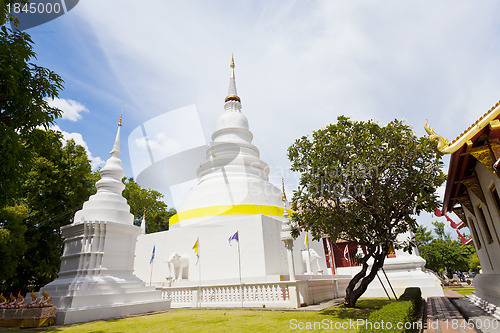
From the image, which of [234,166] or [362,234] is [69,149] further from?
[362,234]

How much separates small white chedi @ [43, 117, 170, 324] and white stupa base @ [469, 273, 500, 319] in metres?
11.6

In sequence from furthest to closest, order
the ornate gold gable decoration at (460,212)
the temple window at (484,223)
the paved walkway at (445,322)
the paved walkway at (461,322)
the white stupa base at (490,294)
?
the ornate gold gable decoration at (460,212), the temple window at (484,223), the white stupa base at (490,294), the paved walkway at (445,322), the paved walkway at (461,322)

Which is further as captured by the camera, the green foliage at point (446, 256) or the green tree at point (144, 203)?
the green foliage at point (446, 256)

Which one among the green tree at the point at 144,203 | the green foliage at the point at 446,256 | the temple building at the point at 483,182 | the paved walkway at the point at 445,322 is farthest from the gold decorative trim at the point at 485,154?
the green foliage at the point at 446,256

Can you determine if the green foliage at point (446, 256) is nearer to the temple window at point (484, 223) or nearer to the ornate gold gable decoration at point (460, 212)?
the ornate gold gable decoration at point (460, 212)

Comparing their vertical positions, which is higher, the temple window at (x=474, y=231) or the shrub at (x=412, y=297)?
the temple window at (x=474, y=231)

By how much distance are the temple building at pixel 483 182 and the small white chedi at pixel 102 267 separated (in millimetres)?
11773

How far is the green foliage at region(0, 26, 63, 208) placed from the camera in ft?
19.4

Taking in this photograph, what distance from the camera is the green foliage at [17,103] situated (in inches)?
233

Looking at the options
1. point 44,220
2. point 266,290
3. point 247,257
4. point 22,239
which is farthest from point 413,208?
point 44,220

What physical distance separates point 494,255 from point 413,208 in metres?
2.35

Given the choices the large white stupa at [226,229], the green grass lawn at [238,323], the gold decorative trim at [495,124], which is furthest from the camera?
the large white stupa at [226,229]

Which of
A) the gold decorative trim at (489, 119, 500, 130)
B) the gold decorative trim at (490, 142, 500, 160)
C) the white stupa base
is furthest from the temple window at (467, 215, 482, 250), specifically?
the gold decorative trim at (489, 119, 500, 130)

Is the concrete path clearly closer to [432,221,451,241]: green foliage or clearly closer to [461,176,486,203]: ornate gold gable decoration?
[461,176,486,203]: ornate gold gable decoration
